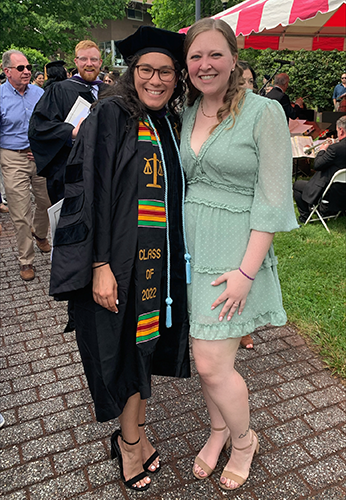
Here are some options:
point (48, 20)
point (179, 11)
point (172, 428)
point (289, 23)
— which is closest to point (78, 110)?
point (172, 428)

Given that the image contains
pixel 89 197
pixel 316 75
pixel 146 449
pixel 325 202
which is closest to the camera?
pixel 89 197

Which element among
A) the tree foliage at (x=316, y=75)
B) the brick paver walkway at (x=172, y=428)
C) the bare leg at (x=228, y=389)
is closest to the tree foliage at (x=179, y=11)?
the tree foliage at (x=316, y=75)

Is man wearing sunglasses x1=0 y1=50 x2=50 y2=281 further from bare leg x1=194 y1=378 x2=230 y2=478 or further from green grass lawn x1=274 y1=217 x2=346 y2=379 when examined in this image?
bare leg x1=194 y1=378 x2=230 y2=478

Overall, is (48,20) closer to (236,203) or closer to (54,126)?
(54,126)

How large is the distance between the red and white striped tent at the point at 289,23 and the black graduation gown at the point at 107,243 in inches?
169

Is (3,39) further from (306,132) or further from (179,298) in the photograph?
(179,298)

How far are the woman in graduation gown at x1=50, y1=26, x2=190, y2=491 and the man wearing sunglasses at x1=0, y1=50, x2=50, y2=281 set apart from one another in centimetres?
325

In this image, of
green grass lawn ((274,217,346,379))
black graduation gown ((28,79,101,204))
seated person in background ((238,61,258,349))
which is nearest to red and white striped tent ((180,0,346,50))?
seated person in background ((238,61,258,349))

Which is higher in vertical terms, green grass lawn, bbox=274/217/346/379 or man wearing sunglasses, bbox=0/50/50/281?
man wearing sunglasses, bbox=0/50/50/281

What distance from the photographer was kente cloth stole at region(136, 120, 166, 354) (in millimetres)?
1879

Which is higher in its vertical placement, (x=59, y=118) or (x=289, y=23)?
(x=289, y=23)

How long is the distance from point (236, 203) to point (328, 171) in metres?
4.60

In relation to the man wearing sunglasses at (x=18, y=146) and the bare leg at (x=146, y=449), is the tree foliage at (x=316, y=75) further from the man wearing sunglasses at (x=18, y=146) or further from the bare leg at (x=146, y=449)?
the bare leg at (x=146, y=449)

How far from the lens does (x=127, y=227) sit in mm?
1883
